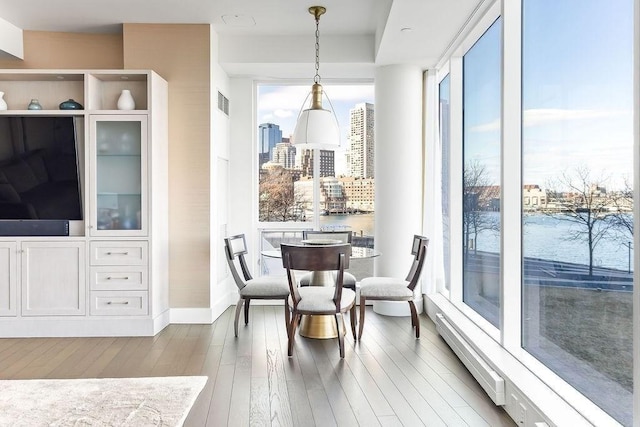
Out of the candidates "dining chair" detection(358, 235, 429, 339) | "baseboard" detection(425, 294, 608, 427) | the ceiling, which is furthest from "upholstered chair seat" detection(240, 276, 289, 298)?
the ceiling

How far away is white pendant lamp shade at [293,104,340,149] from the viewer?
4.27 metres

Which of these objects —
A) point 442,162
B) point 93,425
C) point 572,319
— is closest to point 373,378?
point 572,319

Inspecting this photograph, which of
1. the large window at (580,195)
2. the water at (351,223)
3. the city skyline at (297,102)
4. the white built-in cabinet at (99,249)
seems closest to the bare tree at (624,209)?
the large window at (580,195)

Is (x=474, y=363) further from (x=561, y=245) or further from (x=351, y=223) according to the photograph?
(x=351, y=223)

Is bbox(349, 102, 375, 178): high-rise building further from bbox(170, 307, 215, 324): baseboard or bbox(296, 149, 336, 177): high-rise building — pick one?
bbox(170, 307, 215, 324): baseboard

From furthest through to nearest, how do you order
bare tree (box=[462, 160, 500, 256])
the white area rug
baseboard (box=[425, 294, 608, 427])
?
bare tree (box=[462, 160, 500, 256]) < the white area rug < baseboard (box=[425, 294, 608, 427])

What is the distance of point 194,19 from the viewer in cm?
484

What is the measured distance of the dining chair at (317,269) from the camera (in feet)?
12.4

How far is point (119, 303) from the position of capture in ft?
15.0

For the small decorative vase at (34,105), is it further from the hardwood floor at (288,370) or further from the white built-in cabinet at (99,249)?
the hardwood floor at (288,370)

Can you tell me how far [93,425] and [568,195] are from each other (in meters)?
2.74

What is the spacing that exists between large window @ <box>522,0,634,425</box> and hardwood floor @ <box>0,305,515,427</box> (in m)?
0.63

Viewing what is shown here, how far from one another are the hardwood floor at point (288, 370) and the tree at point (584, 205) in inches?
43.3

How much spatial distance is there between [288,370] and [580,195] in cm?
224
